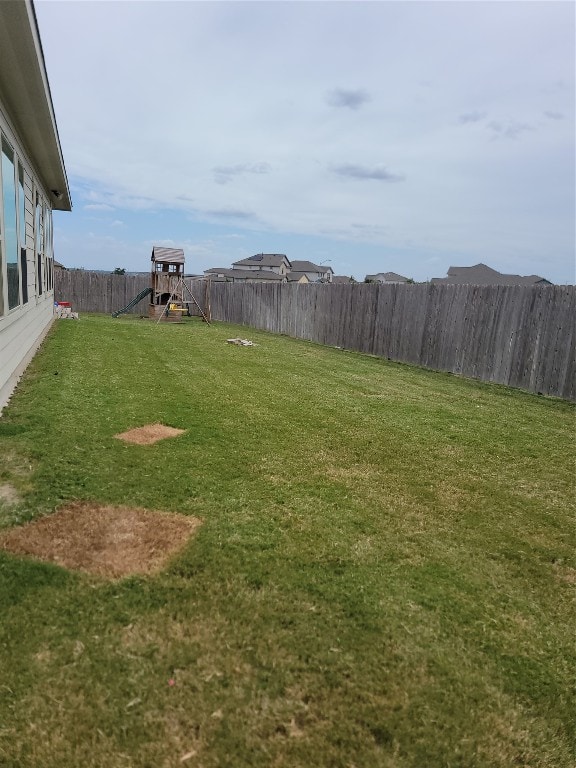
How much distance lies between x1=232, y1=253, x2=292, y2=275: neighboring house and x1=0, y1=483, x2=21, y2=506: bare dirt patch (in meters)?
78.6

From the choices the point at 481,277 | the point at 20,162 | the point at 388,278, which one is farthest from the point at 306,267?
the point at 20,162

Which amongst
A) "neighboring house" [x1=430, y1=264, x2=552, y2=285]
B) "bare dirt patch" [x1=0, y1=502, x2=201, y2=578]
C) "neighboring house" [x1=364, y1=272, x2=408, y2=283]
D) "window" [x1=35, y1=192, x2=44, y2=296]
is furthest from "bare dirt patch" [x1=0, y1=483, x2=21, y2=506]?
"neighboring house" [x1=364, y1=272, x2=408, y2=283]

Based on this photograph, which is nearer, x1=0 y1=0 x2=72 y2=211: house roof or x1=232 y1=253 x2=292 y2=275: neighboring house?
x1=0 y1=0 x2=72 y2=211: house roof

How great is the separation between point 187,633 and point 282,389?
17.4 feet

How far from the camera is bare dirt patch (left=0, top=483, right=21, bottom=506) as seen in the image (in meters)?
3.14

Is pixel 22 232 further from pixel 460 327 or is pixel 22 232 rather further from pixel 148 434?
pixel 460 327

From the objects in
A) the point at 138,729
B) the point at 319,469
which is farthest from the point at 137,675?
the point at 319,469

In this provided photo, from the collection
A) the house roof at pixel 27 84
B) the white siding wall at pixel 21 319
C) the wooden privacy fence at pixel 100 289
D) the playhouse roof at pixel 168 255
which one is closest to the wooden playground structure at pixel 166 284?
the playhouse roof at pixel 168 255

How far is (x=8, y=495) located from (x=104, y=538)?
3.02ft

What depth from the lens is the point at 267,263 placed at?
80750 mm

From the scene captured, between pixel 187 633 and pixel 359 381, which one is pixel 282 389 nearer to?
pixel 359 381

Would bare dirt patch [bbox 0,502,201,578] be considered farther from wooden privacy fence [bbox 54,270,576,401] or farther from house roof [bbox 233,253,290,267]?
house roof [bbox 233,253,290,267]

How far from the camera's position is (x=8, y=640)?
2.01 m

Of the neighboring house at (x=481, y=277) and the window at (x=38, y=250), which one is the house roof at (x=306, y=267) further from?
the window at (x=38, y=250)
